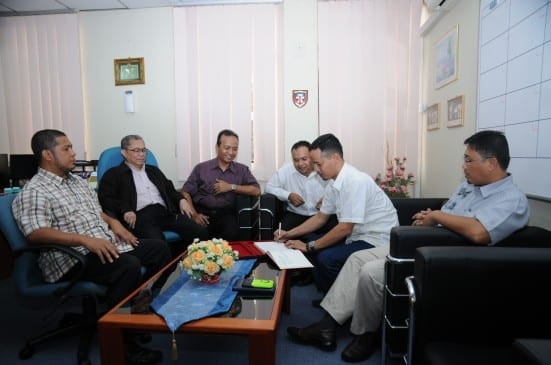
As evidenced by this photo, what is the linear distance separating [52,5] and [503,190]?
188 inches

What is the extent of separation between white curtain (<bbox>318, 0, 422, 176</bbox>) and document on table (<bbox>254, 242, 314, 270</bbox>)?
1938 millimetres

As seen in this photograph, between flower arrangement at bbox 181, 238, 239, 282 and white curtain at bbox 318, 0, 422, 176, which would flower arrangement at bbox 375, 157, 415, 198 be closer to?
white curtain at bbox 318, 0, 422, 176

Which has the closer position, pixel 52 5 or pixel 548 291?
pixel 548 291

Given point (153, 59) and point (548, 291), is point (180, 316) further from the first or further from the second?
point (153, 59)

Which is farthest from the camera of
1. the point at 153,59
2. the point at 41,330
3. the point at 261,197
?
the point at 153,59

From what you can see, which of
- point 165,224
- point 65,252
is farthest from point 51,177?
point 165,224

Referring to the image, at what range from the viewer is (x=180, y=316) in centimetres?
126

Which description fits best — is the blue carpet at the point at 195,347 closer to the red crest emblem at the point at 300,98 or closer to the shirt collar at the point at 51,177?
the shirt collar at the point at 51,177

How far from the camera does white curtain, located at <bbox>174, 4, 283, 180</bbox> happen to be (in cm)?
366

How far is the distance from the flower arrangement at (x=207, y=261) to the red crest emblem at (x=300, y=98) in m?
2.47

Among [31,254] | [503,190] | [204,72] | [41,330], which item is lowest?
[41,330]

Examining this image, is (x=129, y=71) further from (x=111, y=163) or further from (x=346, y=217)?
(x=346, y=217)

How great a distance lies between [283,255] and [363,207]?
557 mm

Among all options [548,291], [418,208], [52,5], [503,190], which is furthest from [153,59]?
[548,291]
